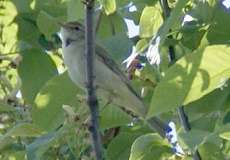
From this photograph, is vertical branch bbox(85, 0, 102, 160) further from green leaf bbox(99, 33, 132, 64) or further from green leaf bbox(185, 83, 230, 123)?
green leaf bbox(185, 83, 230, 123)

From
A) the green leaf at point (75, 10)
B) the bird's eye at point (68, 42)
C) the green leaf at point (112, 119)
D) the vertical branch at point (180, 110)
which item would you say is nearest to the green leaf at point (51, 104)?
the green leaf at point (112, 119)

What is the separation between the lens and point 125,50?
2615 mm

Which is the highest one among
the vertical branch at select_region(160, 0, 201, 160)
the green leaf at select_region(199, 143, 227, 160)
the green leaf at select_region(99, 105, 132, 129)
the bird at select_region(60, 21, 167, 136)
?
the vertical branch at select_region(160, 0, 201, 160)

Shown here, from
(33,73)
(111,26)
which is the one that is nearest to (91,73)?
(33,73)

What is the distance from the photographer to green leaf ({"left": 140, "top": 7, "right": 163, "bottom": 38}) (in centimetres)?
264

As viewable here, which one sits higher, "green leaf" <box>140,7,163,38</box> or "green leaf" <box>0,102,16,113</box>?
"green leaf" <box>140,7,163,38</box>

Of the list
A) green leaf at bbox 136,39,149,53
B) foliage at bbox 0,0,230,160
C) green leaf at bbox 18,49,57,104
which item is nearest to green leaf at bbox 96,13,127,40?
foliage at bbox 0,0,230,160

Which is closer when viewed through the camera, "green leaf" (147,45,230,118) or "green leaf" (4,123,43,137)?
"green leaf" (147,45,230,118)

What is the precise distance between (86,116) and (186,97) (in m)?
0.73

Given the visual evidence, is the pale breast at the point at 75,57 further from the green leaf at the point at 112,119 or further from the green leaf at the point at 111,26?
the green leaf at the point at 112,119

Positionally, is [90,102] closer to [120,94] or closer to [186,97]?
[186,97]

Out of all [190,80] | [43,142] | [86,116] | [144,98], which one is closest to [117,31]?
[144,98]

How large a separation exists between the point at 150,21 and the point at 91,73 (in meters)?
0.57

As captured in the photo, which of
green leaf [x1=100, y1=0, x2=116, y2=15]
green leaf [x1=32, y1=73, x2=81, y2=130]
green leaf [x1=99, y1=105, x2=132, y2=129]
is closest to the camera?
green leaf [x1=100, y1=0, x2=116, y2=15]
